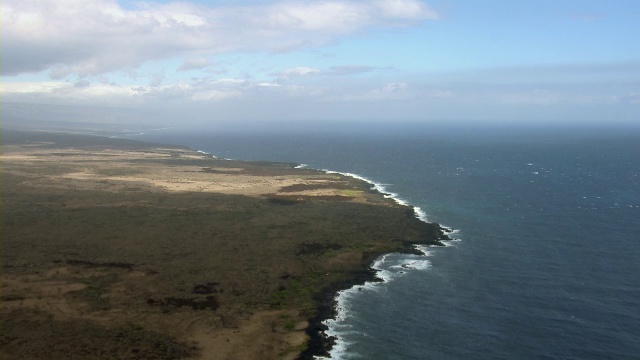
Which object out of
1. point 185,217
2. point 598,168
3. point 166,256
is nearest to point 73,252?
point 166,256

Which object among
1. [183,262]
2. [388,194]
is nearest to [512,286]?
[183,262]

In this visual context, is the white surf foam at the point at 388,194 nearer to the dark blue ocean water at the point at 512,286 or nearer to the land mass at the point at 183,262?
the dark blue ocean water at the point at 512,286

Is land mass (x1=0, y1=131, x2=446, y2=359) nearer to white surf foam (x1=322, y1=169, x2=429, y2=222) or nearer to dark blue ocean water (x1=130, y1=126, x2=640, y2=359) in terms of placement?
white surf foam (x1=322, y1=169, x2=429, y2=222)

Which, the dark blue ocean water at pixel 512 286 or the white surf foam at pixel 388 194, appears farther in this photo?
the white surf foam at pixel 388 194

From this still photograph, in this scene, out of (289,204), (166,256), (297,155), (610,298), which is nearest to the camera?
(610,298)

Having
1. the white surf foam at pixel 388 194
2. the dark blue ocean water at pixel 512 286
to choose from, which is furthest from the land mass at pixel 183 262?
the dark blue ocean water at pixel 512 286

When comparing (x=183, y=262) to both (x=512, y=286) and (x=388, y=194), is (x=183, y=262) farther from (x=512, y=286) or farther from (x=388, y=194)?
(x=388, y=194)

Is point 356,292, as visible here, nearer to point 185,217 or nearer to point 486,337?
point 486,337

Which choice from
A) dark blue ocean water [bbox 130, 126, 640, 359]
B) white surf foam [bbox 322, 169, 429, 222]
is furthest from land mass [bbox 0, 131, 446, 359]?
dark blue ocean water [bbox 130, 126, 640, 359]
